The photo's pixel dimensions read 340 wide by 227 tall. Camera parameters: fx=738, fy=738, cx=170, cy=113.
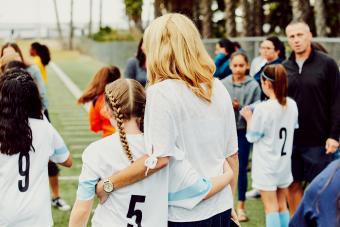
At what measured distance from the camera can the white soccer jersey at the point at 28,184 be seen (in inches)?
163

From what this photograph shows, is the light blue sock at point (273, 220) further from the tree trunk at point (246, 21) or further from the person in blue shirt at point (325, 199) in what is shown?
the tree trunk at point (246, 21)

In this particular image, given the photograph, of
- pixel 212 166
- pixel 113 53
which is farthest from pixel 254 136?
pixel 113 53

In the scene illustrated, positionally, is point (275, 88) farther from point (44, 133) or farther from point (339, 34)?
point (339, 34)

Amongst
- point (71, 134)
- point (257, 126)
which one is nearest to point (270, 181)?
point (257, 126)

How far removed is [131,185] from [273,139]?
300 centimetres

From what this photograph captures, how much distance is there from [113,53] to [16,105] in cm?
3747

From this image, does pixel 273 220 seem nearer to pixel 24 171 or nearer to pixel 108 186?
pixel 24 171

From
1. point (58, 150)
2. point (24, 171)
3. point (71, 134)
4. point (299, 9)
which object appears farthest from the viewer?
point (299, 9)

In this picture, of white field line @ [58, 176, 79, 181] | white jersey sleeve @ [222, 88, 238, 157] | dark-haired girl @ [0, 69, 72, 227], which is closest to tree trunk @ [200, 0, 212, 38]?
white field line @ [58, 176, 79, 181]

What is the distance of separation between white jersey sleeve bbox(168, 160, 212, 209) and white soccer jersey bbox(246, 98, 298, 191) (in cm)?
284

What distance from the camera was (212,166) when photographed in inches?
135

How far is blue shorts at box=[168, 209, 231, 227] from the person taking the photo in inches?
132

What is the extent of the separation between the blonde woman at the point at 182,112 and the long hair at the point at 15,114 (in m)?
0.93

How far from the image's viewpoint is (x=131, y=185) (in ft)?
11.1
